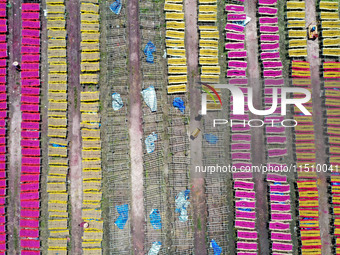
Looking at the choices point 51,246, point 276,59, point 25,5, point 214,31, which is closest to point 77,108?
point 25,5

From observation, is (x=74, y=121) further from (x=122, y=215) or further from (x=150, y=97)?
(x=122, y=215)

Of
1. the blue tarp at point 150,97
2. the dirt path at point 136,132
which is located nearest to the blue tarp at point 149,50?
the dirt path at point 136,132

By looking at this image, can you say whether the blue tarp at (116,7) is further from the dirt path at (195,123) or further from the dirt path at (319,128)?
the dirt path at (319,128)

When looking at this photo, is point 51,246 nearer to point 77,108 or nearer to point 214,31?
point 77,108

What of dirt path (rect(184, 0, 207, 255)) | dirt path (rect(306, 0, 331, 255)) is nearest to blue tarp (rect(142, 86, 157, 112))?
dirt path (rect(184, 0, 207, 255))

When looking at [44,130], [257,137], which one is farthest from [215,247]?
[44,130]
